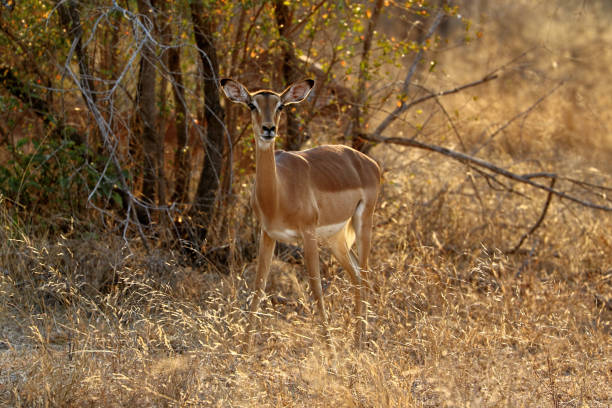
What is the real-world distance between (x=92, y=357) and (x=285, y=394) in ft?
3.73

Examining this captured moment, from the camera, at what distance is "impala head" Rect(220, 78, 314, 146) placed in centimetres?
401

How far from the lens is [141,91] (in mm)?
6160

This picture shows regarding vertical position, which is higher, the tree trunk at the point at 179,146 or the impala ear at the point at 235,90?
the impala ear at the point at 235,90

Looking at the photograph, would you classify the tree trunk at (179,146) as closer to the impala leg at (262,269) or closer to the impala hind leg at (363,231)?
the impala hind leg at (363,231)

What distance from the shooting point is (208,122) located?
633 cm

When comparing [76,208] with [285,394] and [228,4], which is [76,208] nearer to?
[228,4]

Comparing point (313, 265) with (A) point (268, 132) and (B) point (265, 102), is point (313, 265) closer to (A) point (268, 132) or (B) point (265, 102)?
(A) point (268, 132)

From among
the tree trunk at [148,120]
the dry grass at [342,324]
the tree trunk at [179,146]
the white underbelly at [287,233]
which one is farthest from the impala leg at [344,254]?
the tree trunk at [179,146]

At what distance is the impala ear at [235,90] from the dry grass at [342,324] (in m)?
1.20

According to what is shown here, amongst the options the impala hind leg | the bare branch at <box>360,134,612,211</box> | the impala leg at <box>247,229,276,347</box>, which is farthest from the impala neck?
the bare branch at <box>360,134,612,211</box>

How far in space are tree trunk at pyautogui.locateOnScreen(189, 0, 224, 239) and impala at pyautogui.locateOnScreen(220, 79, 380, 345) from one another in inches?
52.9

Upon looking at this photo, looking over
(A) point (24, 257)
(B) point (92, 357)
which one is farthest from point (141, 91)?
(B) point (92, 357)

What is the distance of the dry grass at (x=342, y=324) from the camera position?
137 inches

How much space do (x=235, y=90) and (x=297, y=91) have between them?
393mm
